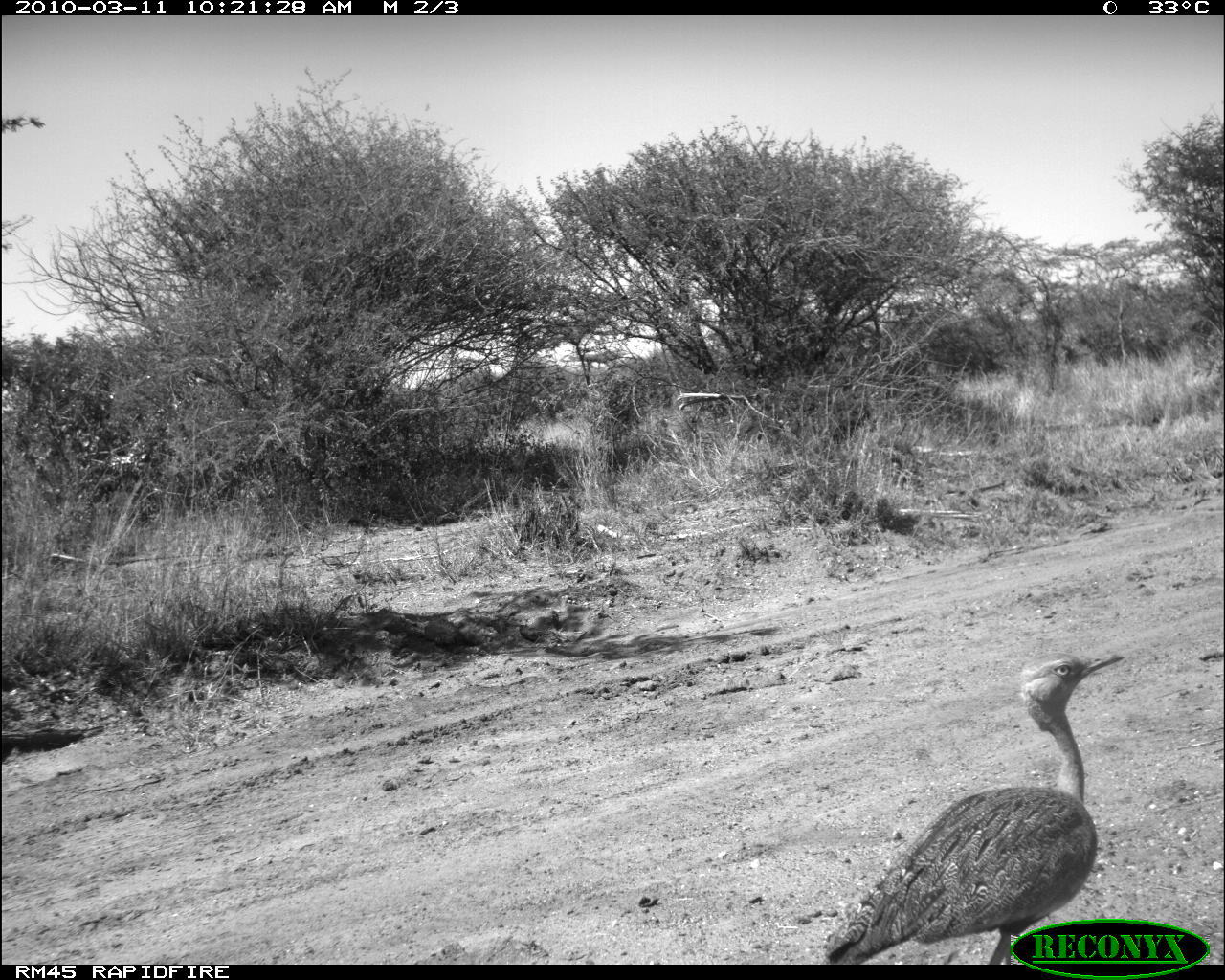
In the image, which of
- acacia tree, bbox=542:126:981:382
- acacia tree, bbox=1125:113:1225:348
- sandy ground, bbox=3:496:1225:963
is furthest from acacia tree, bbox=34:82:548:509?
acacia tree, bbox=1125:113:1225:348

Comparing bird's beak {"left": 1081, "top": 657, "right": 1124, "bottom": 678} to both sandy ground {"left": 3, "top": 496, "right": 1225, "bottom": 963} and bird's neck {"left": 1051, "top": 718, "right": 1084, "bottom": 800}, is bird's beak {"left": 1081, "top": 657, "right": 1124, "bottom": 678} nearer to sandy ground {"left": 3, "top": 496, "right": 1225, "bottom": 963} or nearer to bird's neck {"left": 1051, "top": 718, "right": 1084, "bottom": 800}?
sandy ground {"left": 3, "top": 496, "right": 1225, "bottom": 963}

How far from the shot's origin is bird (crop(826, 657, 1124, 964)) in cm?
229

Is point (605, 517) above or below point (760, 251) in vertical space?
below

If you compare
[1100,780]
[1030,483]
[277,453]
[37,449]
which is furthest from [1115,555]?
[277,453]

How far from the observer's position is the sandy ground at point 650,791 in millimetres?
2580

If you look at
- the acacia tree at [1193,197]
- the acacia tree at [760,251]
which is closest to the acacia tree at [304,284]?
the acacia tree at [760,251]

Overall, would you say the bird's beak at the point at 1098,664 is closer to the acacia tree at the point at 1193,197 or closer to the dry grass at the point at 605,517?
the dry grass at the point at 605,517

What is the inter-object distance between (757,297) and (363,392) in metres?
4.49

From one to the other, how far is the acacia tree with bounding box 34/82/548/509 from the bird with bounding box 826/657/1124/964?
7.41m

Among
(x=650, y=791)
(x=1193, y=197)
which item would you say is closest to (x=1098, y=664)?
(x=650, y=791)

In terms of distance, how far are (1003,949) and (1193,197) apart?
14.3 meters

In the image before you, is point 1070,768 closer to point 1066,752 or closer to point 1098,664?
point 1066,752

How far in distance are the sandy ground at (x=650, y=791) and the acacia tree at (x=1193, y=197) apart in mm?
10921

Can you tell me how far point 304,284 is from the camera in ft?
32.0
